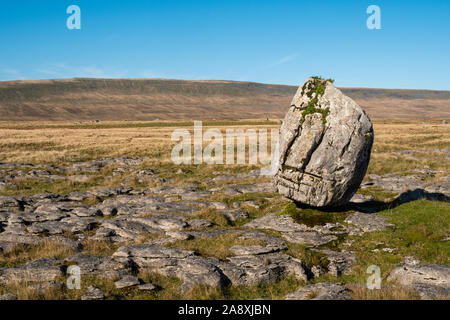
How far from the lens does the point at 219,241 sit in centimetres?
1764

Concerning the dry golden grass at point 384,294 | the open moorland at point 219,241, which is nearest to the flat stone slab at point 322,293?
the open moorland at point 219,241

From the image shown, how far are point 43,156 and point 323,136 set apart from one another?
4276 centimetres

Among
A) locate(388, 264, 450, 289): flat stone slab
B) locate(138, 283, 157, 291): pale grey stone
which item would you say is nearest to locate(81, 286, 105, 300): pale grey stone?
locate(138, 283, 157, 291): pale grey stone

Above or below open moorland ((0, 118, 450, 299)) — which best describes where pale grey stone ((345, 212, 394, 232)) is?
above

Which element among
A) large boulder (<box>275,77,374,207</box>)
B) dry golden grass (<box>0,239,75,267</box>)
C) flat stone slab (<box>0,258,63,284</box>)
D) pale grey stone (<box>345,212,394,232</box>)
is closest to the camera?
flat stone slab (<box>0,258,63,284</box>)

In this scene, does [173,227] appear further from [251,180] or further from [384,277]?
[251,180]

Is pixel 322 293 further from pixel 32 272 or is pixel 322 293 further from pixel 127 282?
pixel 32 272

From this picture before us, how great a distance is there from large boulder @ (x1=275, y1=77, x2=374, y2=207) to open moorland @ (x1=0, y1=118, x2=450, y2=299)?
1.75 m

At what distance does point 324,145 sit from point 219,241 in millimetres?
8004

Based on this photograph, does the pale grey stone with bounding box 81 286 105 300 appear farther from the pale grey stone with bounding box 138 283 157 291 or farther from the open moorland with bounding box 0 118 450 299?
the pale grey stone with bounding box 138 283 157 291

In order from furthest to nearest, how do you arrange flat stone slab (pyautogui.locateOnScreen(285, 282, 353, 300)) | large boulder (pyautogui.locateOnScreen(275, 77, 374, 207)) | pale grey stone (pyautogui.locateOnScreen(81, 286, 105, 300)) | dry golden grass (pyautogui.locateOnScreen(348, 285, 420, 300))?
large boulder (pyautogui.locateOnScreen(275, 77, 374, 207)), pale grey stone (pyautogui.locateOnScreen(81, 286, 105, 300)), flat stone slab (pyautogui.locateOnScreen(285, 282, 353, 300)), dry golden grass (pyautogui.locateOnScreen(348, 285, 420, 300))

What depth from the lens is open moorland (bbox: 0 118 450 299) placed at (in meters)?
13.0

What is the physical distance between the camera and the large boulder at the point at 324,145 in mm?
19000
